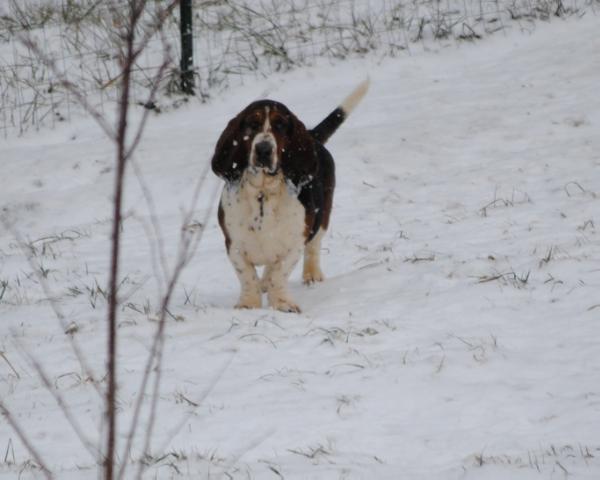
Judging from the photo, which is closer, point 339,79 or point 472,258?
point 472,258

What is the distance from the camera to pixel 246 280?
18.2 ft

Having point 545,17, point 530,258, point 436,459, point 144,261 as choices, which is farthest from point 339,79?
point 436,459

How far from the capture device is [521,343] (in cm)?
446

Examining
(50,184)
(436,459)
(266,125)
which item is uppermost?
(266,125)

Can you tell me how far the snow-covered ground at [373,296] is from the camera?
3541mm

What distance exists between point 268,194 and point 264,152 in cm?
34

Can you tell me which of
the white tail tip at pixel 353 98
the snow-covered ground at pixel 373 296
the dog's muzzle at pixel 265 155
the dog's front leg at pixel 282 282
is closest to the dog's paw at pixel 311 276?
the snow-covered ground at pixel 373 296

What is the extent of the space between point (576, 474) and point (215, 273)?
380 centimetres

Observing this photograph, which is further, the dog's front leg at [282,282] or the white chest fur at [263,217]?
the dog's front leg at [282,282]

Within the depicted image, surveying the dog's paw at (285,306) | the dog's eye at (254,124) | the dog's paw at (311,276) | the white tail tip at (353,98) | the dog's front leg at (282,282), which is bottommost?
the dog's paw at (311,276)

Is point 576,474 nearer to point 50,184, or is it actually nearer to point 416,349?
point 416,349

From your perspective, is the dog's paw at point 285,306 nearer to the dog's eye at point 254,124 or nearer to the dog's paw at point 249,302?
the dog's paw at point 249,302

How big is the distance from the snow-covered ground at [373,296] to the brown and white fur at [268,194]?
0.26 m

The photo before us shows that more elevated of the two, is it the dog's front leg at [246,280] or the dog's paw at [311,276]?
the dog's front leg at [246,280]
